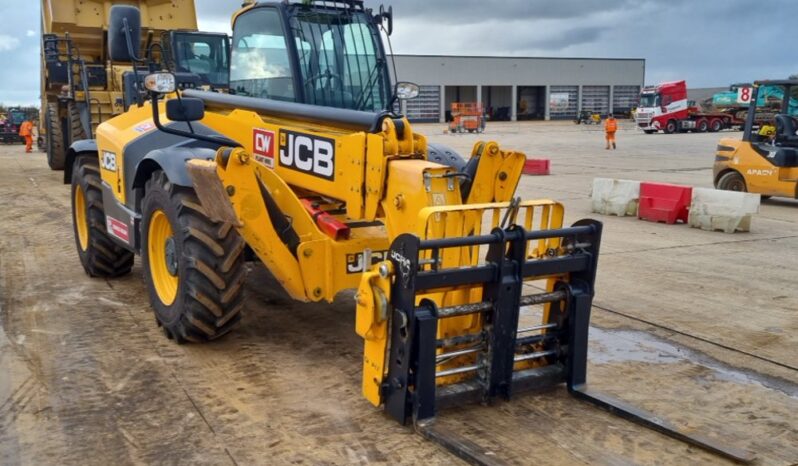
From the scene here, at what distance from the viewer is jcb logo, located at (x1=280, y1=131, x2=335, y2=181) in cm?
468

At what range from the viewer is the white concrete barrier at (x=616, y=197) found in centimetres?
1166

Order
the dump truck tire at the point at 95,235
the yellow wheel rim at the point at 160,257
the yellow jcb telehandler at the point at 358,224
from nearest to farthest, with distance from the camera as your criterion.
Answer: the yellow jcb telehandler at the point at 358,224 → the yellow wheel rim at the point at 160,257 → the dump truck tire at the point at 95,235

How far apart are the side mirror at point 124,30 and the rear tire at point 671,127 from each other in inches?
1591

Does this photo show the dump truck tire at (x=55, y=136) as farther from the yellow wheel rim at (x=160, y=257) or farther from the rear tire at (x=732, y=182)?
the rear tire at (x=732, y=182)

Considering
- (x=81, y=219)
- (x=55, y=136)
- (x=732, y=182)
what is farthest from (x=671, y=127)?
(x=81, y=219)

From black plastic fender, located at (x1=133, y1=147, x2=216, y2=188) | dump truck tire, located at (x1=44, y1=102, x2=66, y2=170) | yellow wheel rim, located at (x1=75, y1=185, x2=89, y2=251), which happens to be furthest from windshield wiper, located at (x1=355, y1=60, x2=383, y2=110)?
dump truck tire, located at (x1=44, y1=102, x2=66, y2=170)

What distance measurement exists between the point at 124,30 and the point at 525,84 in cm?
Result: 6572

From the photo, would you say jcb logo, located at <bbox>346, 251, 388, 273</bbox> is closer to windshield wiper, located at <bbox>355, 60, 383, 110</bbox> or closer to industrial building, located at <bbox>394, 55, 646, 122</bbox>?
windshield wiper, located at <bbox>355, 60, 383, 110</bbox>

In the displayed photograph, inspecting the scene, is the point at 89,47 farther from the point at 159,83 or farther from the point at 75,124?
the point at 159,83

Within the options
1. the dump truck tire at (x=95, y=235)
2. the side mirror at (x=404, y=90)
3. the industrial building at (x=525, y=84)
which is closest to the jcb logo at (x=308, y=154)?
the side mirror at (x=404, y=90)

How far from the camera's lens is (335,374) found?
4.76 meters

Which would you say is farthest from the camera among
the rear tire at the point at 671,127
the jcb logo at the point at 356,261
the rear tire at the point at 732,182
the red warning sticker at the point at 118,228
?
the rear tire at the point at 671,127

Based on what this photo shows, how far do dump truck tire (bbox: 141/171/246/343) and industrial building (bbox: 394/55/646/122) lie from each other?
58.9 m

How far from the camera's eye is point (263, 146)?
208 inches
